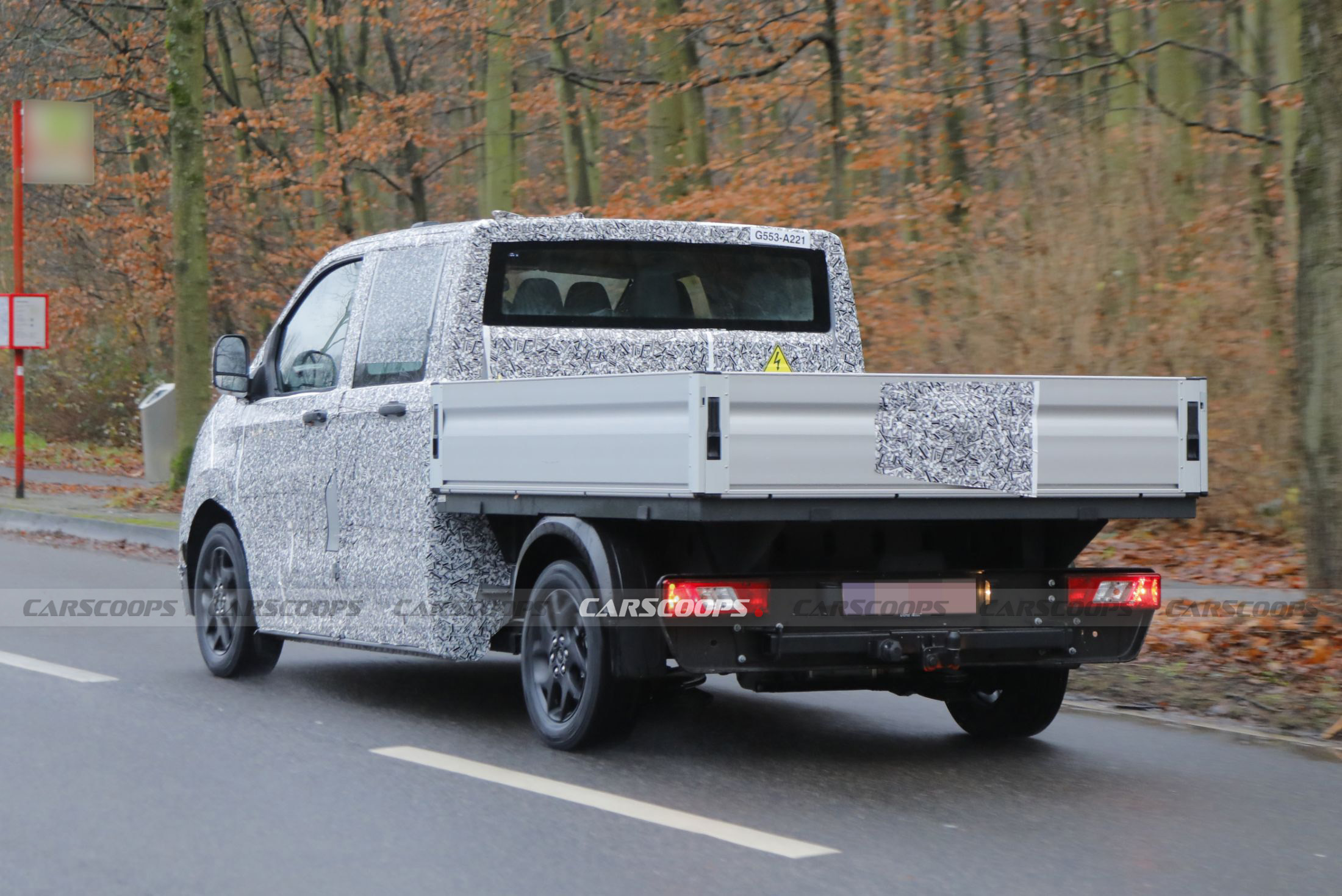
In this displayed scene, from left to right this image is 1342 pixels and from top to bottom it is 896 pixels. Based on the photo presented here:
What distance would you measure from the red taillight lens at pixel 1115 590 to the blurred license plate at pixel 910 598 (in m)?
0.45

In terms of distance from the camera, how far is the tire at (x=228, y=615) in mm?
8820

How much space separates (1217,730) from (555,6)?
67.1ft

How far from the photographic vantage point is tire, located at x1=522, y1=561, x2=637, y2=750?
21.5 ft

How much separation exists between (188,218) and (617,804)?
637 inches

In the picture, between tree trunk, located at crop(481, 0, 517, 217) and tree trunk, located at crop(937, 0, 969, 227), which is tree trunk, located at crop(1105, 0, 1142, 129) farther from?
tree trunk, located at crop(481, 0, 517, 217)

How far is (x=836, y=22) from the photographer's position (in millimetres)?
19703

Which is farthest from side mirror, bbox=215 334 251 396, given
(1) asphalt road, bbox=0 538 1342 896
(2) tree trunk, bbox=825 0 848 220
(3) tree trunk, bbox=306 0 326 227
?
(3) tree trunk, bbox=306 0 326 227

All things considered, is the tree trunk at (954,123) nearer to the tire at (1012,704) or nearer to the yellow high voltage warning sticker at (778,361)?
the yellow high voltage warning sticker at (778,361)

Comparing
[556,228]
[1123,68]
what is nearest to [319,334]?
[556,228]

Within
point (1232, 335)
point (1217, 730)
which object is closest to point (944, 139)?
point (1232, 335)

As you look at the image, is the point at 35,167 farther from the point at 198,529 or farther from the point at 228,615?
the point at 228,615

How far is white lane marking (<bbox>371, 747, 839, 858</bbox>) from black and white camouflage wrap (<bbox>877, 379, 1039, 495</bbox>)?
1.39 m

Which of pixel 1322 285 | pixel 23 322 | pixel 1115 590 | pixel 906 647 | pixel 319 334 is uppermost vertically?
pixel 23 322

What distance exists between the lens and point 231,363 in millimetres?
8742
